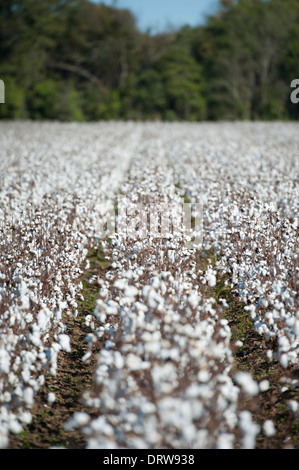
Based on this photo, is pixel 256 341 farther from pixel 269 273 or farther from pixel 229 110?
pixel 229 110

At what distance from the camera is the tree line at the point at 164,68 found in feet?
167

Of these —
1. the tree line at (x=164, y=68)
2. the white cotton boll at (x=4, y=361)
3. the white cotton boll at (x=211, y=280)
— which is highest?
the tree line at (x=164, y=68)

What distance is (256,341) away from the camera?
581cm

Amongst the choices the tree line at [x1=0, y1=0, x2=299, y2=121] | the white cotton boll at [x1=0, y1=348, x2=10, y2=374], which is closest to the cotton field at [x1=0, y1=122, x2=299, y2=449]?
the white cotton boll at [x1=0, y1=348, x2=10, y2=374]

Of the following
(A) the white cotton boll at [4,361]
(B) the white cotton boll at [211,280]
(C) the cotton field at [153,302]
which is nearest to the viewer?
(C) the cotton field at [153,302]

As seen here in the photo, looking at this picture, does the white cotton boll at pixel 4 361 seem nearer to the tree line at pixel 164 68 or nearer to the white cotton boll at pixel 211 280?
the white cotton boll at pixel 211 280

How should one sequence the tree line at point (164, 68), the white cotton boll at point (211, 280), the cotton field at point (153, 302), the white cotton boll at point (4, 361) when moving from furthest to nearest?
1. the tree line at point (164, 68)
2. the white cotton boll at point (211, 280)
3. the white cotton boll at point (4, 361)
4. the cotton field at point (153, 302)

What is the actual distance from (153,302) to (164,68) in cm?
5645

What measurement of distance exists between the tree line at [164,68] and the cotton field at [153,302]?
4145cm

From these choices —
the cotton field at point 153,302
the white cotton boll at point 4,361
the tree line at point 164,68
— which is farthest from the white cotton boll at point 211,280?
the tree line at point 164,68

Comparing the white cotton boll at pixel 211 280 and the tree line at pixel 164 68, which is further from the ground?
the tree line at pixel 164 68

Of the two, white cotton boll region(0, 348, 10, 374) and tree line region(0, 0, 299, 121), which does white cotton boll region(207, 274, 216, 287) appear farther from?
tree line region(0, 0, 299, 121)

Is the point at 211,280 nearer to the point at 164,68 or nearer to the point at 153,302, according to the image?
Answer: the point at 153,302

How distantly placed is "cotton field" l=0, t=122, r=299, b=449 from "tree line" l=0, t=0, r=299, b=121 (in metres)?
41.5
